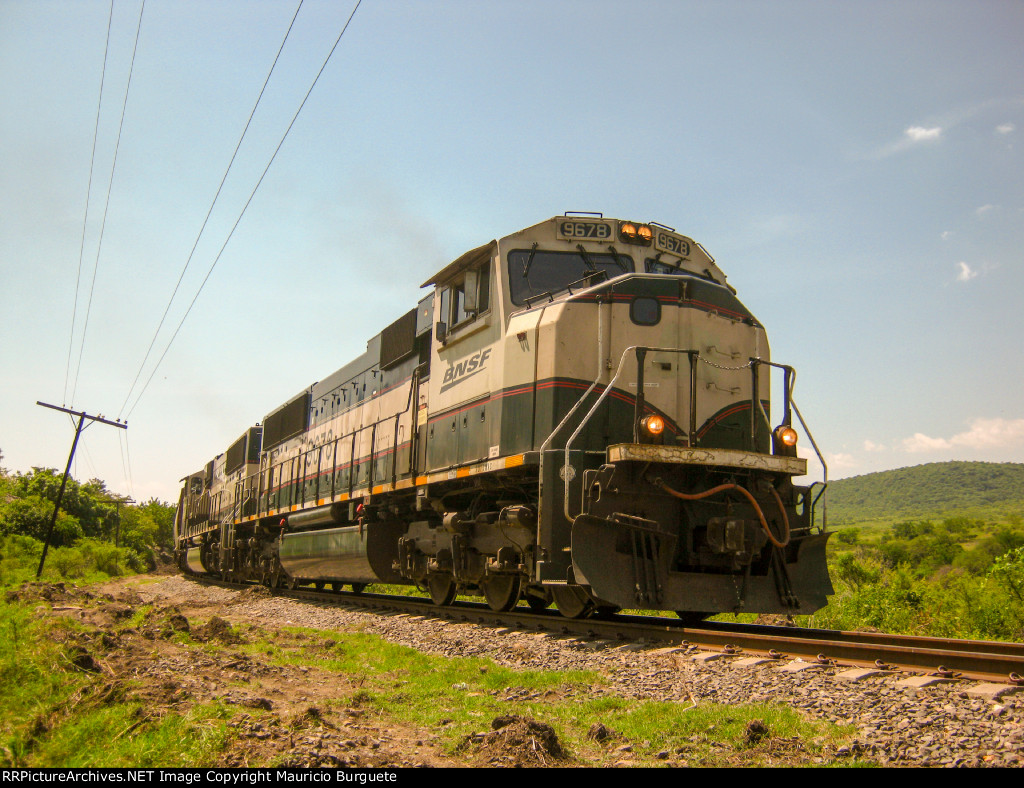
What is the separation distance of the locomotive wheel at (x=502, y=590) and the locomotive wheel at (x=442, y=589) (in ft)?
3.73

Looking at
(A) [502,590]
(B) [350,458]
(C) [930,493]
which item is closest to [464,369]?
(A) [502,590]

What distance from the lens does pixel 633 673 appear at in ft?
18.9

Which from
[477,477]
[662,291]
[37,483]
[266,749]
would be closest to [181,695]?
[266,749]

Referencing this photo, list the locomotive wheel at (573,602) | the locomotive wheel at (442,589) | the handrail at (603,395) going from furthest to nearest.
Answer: the locomotive wheel at (442,589), the locomotive wheel at (573,602), the handrail at (603,395)

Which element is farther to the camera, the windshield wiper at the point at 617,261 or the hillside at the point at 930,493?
the hillside at the point at 930,493

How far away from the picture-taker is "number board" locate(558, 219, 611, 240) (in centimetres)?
875

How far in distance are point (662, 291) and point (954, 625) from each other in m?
6.83

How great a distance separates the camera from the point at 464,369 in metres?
9.62

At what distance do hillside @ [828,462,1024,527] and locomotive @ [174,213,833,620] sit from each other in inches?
3805

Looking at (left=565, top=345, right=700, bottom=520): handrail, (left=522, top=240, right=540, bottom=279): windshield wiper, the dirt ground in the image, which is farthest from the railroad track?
(left=522, top=240, right=540, bottom=279): windshield wiper

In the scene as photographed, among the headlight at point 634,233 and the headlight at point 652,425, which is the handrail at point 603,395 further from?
the headlight at point 634,233

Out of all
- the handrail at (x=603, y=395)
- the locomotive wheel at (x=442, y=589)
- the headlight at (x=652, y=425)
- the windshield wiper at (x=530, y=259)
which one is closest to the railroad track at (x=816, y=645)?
the locomotive wheel at (x=442, y=589)

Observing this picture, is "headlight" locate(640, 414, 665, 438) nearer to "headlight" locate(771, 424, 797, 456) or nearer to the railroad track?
"headlight" locate(771, 424, 797, 456)

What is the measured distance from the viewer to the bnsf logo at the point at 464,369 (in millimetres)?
9164
